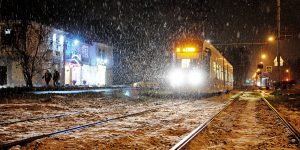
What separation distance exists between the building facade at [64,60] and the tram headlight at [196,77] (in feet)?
46.5

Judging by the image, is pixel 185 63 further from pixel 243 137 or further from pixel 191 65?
pixel 243 137

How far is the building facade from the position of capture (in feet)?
112

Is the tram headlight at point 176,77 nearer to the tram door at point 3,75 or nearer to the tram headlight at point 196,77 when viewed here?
the tram headlight at point 196,77

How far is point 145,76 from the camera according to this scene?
63.8 meters

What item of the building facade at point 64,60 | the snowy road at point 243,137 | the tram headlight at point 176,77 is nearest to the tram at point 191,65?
the tram headlight at point 176,77

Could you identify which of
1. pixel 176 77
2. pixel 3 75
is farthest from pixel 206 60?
pixel 3 75

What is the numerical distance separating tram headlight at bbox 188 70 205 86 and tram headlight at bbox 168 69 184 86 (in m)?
0.55

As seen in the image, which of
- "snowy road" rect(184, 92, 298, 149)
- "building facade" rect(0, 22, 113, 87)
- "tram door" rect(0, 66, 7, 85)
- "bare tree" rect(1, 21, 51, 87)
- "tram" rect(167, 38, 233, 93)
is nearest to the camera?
"snowy road" rect(184, 92, 298, 149)

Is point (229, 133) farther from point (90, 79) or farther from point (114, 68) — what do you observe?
point (114, 68)

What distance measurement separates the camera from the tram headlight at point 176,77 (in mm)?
23375

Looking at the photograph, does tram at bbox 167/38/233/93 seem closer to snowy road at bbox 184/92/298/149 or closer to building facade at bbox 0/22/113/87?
snowy road at bbox 184/92/298/149

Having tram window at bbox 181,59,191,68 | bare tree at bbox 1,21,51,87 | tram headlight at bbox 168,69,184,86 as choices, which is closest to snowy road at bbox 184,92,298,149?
tram window at bbox 181,59,191,68

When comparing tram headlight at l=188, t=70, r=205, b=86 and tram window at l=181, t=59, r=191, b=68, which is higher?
tram window at l=181, t=59, r=191, b=68

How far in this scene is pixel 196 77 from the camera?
23125 mm
